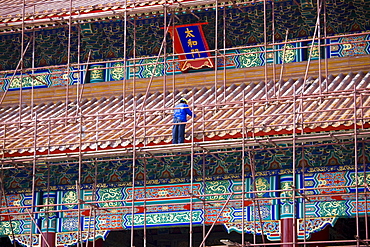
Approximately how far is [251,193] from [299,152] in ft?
3.65

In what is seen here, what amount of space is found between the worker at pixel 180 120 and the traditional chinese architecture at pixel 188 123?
0.19 metres

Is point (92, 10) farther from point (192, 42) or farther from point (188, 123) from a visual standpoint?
point (188, 123)

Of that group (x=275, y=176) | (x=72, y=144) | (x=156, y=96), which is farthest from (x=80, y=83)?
(x=275, y=176)

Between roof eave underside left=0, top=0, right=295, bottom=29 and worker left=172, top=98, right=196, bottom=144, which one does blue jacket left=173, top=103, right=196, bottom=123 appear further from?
roof eave underside left=0, top=0, right=295, bottom=29

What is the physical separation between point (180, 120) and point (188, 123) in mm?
341

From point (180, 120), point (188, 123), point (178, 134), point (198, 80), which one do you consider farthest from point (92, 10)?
point (188, 123)

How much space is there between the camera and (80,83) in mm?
18500

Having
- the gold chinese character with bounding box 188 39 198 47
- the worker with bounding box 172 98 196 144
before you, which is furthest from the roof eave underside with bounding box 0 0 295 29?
the worker with bounding box 172 98 196 144

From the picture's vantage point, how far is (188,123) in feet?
48.7

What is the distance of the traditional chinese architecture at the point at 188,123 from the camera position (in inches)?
585

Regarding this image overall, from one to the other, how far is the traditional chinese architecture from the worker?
7.4 inches

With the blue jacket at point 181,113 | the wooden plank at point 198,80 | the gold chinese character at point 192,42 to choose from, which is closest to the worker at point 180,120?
the blue jacket at point 181,113

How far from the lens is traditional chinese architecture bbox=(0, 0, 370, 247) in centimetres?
1487

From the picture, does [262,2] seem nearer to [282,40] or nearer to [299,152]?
Answer: [282,40]
